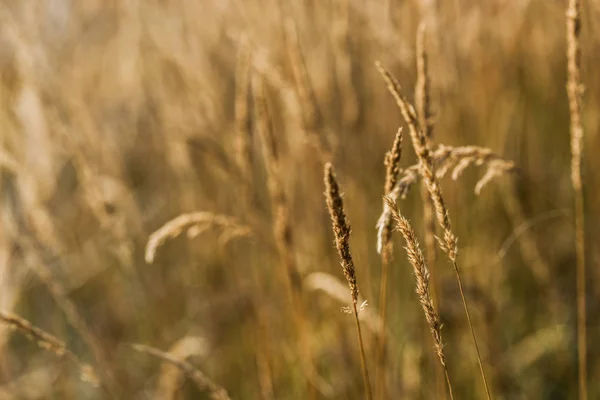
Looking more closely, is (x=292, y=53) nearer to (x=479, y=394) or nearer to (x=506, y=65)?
(x=479, y=394)

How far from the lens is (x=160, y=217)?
3.21 m

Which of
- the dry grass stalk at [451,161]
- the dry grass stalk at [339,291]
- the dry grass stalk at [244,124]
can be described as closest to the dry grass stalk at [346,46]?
the dry grass stalk at [244,124]

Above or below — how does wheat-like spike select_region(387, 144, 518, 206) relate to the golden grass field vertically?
below

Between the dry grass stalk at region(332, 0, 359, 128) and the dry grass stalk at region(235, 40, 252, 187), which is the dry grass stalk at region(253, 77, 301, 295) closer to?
the dry grass stalk at region(235, 40, 252, 187)

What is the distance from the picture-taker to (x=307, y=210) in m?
2.33

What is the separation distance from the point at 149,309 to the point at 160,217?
0.93 meters

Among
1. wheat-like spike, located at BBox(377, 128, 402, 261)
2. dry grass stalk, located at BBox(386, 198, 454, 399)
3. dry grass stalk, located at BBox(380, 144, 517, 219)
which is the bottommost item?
dry grass stalk, located at BBox(386, 198, 454, 399)

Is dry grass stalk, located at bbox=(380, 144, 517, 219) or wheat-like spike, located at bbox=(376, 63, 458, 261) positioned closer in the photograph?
wheat-like spike, located at bbox=(376, 63, 458, 261)

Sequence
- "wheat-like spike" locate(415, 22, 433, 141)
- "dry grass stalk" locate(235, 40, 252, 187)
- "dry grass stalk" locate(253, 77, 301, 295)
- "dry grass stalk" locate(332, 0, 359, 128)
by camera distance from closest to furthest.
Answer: "wheat-like spike" locate(415, 22, 433, 141)
"dry grass stalk" locate(253, 77, 301, 295)
"dry grass stalk" locate(235, 40, 252, 187)
"dry grass stalk" locate(332, 0, 359, 128)

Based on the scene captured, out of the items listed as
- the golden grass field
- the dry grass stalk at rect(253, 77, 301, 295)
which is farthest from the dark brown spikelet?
the dry grass stalk at rect(253, 77, 301, 295)

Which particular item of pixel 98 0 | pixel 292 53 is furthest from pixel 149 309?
pixel 98 0

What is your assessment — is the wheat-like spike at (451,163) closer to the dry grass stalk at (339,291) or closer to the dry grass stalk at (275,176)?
the dry grass stalk at (275,176)

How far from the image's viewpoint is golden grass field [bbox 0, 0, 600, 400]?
146cm

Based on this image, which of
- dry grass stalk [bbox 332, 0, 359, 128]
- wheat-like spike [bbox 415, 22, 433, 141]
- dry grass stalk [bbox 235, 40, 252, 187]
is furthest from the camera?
dry grass stalk [bbox 332, 0, 359, 128]
